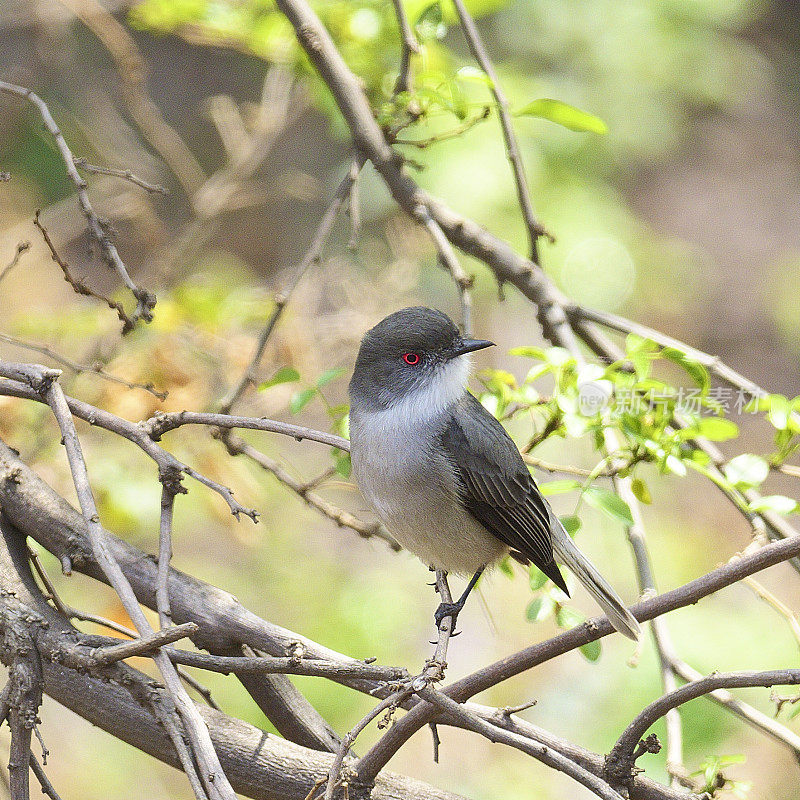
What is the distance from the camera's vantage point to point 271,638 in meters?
2.19

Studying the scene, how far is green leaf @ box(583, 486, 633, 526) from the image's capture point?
95.9 inches

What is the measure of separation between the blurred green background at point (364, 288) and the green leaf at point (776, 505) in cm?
75

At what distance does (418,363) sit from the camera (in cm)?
293

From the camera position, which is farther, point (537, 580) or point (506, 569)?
point (506, 569)

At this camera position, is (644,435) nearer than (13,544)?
No

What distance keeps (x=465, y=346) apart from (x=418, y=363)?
17cm

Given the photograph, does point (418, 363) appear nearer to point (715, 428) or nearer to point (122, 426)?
point (715, 428)

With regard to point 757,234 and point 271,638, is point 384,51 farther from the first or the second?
point 757,234

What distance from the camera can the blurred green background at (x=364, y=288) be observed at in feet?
12.7

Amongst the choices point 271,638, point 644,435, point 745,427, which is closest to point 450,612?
point 271,638

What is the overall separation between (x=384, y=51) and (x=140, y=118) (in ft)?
5.87

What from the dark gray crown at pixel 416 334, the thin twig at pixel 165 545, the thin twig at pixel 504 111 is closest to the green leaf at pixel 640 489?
the dark gray crown at pixel 416 334

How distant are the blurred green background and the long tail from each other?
0.32m

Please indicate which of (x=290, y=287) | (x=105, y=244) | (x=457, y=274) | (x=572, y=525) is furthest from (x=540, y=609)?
(x=105, y=244)
